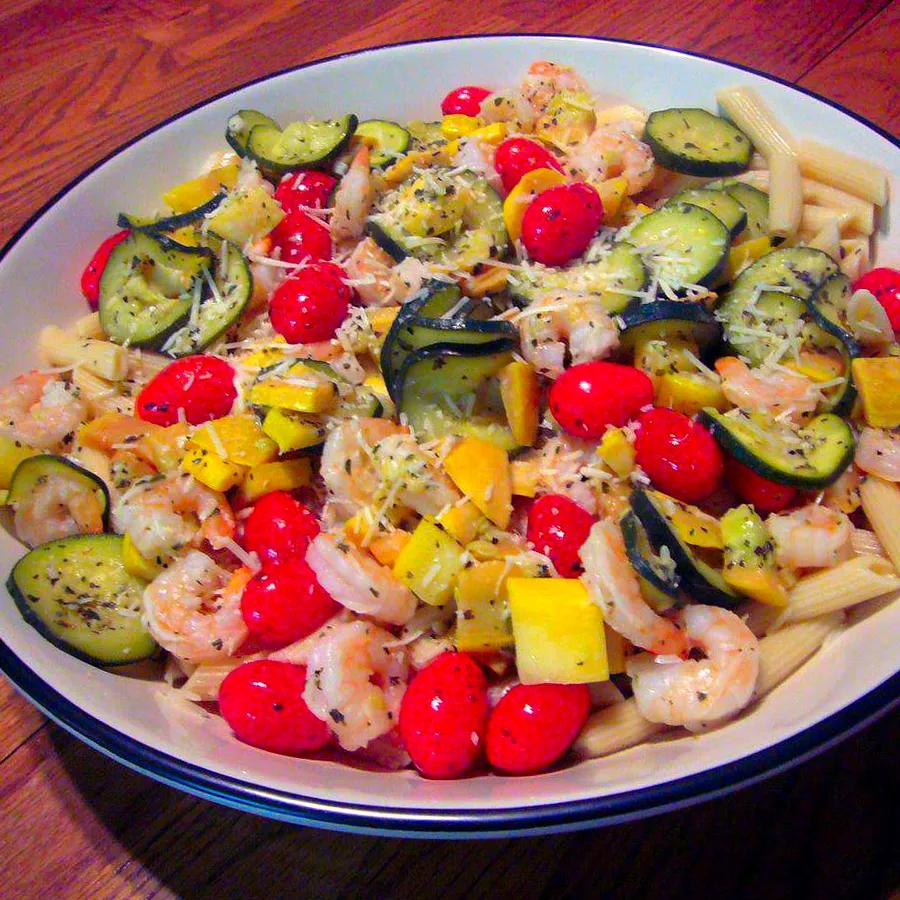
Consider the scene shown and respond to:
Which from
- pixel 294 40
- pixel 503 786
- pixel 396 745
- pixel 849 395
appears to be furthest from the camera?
pixel 294 40

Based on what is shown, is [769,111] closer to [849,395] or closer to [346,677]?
[849,395]

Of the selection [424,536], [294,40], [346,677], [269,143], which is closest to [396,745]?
[346,677]

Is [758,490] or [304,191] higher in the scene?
[304,191]

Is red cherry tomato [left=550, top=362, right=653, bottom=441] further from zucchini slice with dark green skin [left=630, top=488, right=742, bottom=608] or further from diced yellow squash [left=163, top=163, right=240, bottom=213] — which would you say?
diced yellow squash [left=163, top=163, right=240, bottom=213]

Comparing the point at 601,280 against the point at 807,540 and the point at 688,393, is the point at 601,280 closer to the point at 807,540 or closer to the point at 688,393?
the point at 688,393

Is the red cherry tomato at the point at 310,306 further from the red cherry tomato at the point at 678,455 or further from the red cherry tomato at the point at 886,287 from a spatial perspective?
the red cherry tomato at the point at 886,287

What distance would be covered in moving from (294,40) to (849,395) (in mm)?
3473

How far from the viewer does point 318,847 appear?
1944mm

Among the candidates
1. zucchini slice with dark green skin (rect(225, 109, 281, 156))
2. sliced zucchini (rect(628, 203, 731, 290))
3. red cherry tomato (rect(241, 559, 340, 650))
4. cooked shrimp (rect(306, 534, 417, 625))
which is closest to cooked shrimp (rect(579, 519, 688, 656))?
cooked shrimp (rect(306, 534, 417, 625))

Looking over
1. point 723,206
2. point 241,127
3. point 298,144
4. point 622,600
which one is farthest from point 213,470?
point 723,206

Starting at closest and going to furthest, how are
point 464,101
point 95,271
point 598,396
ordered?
point 598,396 < point 95,271 < point 464,101

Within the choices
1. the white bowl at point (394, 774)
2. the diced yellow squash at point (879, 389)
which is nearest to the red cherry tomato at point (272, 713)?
the white bowl at point (394, 774)

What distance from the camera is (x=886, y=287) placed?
250 centimetres

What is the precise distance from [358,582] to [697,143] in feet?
6.35
